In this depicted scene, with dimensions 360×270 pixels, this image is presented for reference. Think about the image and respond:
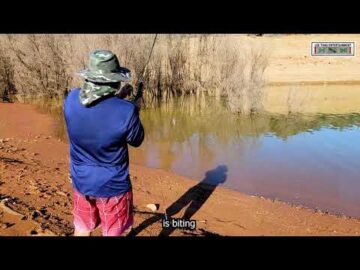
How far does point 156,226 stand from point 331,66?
24.5 metres

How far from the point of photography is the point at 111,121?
8.42 ft

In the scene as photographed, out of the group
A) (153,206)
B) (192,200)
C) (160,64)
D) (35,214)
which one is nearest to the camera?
(35,214)

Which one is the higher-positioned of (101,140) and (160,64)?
(160,64)

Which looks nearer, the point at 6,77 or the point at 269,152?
the point at 269,152

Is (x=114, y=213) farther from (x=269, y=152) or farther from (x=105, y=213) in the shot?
(x=269, y=152)

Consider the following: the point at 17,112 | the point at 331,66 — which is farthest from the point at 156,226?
the point at 331,66

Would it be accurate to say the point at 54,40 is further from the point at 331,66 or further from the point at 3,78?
the point at 331,66

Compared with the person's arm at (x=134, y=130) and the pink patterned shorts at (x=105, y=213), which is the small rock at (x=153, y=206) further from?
the person's arm at (x=134, y=130)

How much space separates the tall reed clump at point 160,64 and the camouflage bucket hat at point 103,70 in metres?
13.9

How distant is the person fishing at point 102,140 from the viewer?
257 centimetres

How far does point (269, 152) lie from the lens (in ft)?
36.1

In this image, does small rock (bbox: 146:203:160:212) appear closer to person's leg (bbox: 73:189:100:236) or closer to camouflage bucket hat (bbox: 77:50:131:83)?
person's leg (bbox: 73:189:100:236)

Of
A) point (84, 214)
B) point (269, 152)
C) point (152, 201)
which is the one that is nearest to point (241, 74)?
point (269, 152)

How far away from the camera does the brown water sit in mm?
8305
